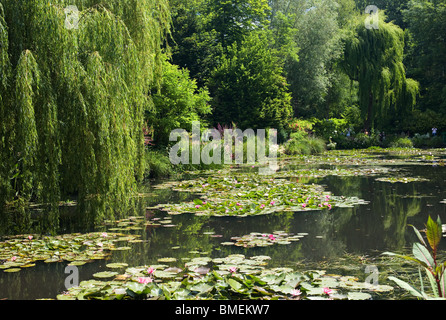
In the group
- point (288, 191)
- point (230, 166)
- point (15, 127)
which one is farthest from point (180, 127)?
point (15, 127)

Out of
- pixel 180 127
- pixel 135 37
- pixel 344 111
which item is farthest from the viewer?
pixel 344 111

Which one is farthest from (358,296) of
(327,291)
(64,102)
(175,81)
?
(175,81)

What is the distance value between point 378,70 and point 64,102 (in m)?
23.2

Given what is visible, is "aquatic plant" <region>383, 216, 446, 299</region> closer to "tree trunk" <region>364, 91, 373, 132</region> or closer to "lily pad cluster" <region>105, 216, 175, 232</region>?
"lily pad cluster" <region>105, 216, 175, 232</region>

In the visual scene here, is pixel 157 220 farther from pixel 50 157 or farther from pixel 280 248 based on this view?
pixel 280 248

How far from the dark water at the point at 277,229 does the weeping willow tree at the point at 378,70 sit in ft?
59.4

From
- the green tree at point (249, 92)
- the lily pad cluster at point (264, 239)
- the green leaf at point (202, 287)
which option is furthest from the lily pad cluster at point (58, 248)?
the green tree at point (249, 92)

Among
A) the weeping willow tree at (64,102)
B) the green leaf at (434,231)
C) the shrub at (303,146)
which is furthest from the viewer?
the shrub at (303,146)

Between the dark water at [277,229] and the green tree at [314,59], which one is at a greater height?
the green tree at [314,59]

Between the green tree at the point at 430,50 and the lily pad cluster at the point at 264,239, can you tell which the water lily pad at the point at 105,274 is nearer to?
the lily pad cluster at the point at 264,239

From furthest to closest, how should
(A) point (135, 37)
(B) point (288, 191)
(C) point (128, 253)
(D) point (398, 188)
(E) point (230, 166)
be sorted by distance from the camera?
(E) point (230, 166), (D) point (398, 188), (B) point (288, 191), (A) point (135, 37), (C) point (128, 253)

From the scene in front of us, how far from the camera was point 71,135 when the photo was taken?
18.3 feet

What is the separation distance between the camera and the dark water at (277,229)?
13.3 ft

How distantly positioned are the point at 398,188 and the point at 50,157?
7.36 metres
